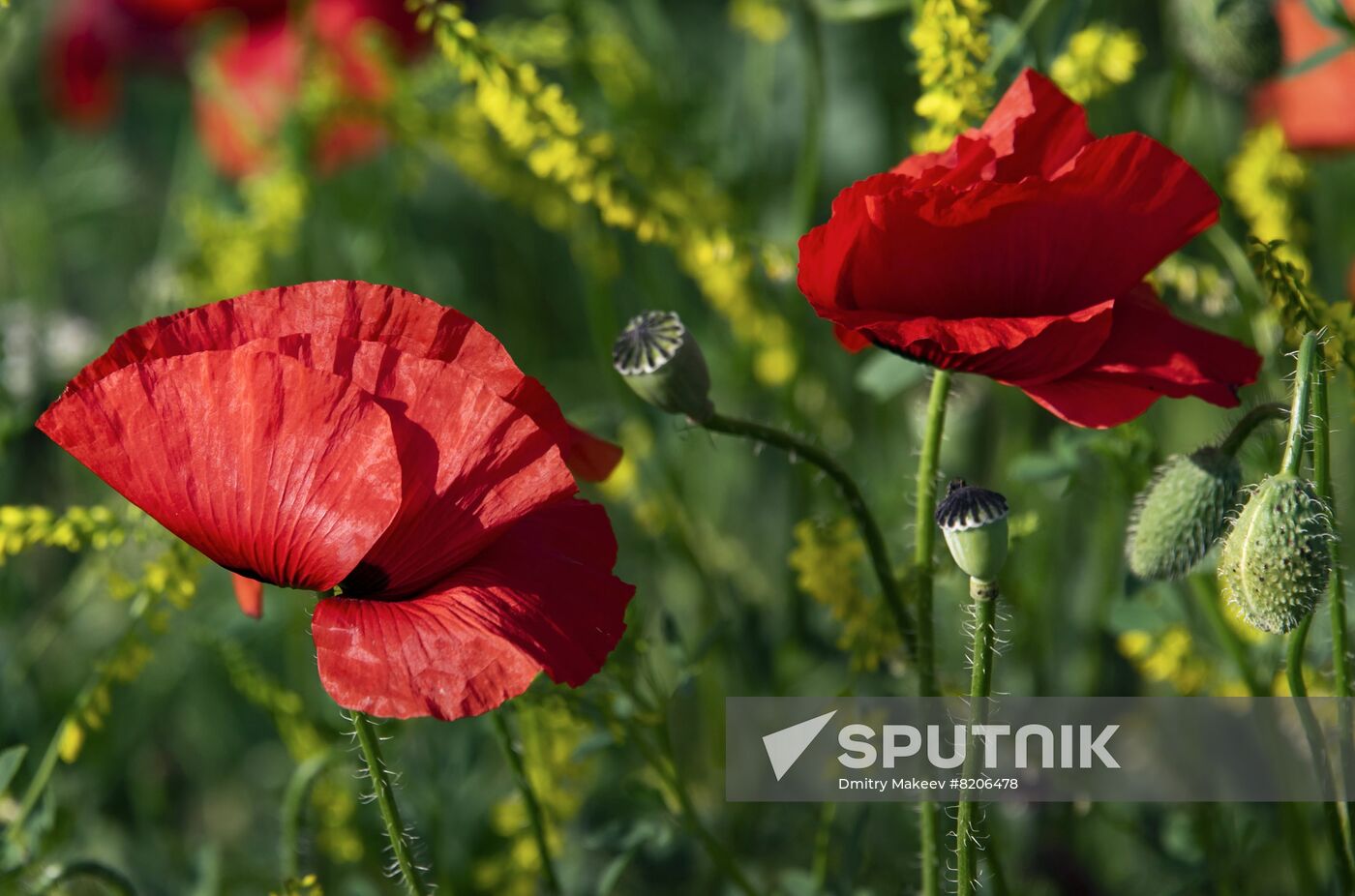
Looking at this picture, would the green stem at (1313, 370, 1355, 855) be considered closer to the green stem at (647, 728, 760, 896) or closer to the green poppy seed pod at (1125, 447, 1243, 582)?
the green poppy seed pod at (1125, 447, 1243, 582)

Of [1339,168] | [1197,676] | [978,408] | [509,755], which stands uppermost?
[1339,168]

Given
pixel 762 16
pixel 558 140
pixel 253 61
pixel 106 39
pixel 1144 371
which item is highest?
pixel 106 39

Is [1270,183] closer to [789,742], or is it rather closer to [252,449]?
[789,742]

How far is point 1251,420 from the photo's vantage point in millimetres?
742

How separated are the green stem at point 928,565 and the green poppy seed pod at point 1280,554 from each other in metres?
0.15

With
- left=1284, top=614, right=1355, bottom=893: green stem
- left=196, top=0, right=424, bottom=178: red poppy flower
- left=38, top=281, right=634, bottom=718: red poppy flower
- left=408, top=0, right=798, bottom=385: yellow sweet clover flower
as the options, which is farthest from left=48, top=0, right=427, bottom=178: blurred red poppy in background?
left=1284, top=614, right=1355, bottom=893: green stem

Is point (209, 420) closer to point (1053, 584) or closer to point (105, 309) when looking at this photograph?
point (1053, 584)

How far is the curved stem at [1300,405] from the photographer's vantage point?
0.63 meters

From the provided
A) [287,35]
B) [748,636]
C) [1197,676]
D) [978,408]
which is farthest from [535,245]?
[1197,676]

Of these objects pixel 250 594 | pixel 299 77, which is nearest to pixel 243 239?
pixel 299 77

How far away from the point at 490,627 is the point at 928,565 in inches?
9.8

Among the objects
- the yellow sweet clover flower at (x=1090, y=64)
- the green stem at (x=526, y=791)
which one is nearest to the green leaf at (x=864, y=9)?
the yellow sweet clover flower at (x=1090, y=64)

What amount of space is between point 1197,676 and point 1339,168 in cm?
92

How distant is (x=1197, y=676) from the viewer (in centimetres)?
106
